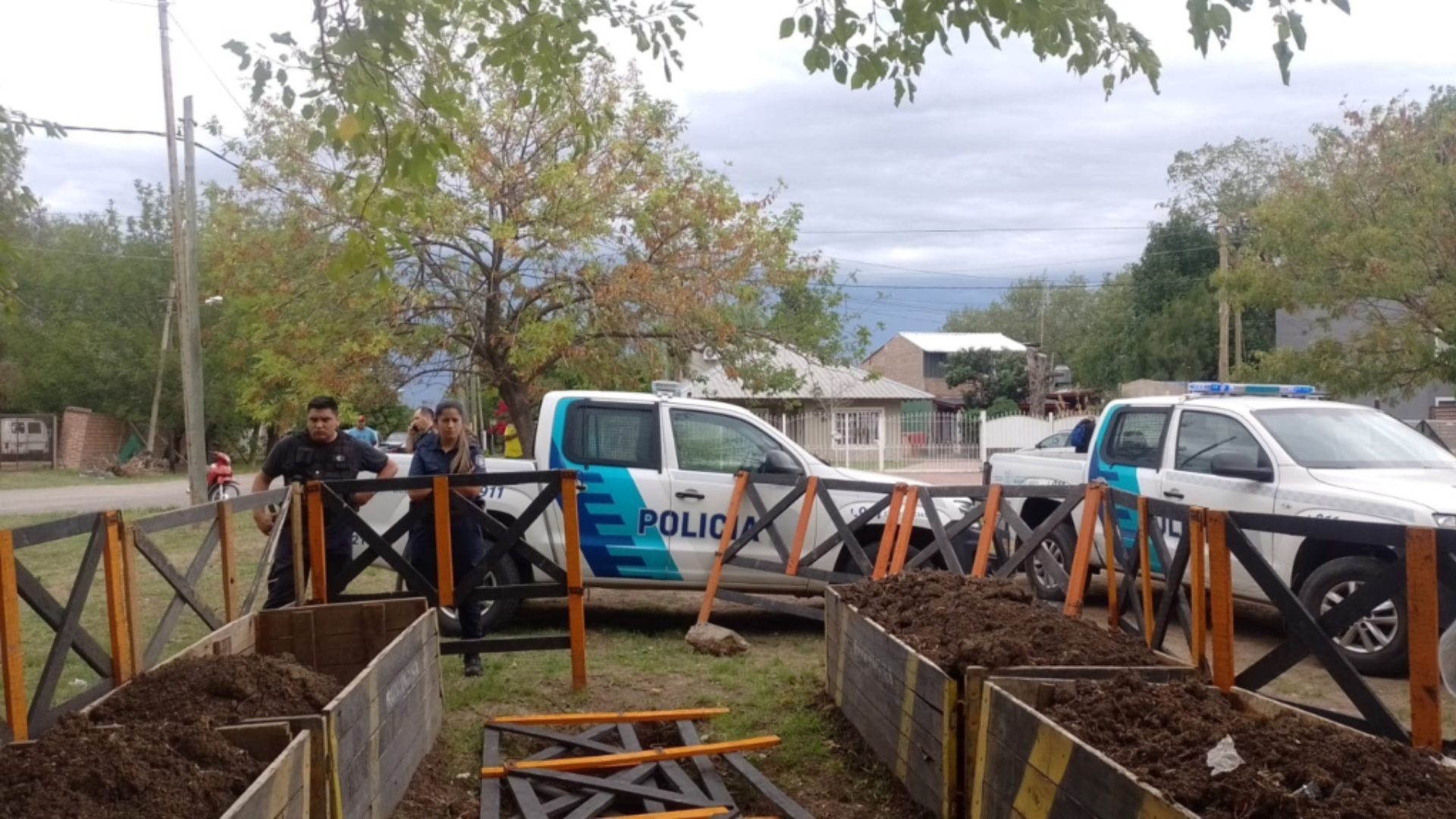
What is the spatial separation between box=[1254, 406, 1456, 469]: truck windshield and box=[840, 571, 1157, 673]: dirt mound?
11.7 feet

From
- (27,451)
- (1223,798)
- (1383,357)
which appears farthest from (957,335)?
(1223,798)

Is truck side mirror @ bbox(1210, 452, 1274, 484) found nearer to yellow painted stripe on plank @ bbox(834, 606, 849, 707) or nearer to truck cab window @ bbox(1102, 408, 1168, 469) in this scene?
truck cab window @ bbox(1102, 408, 1168, 469)

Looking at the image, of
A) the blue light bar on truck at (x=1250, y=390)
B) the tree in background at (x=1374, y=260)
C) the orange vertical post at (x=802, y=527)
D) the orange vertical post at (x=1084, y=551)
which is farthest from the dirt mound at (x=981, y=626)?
the tree in background at (x=1374, y=260)

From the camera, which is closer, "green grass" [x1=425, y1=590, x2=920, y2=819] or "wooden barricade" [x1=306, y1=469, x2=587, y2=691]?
"green grass" [x1=425, y1=590, x2=920, y2=819]

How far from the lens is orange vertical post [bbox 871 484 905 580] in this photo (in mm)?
8352

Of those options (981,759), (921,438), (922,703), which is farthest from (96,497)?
(981,759)

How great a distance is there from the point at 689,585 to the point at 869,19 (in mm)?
4601

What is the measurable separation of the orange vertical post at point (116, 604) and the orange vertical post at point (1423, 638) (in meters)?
5.04

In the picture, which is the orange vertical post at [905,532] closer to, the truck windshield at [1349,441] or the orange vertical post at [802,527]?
the orange vertical post at [802,527]

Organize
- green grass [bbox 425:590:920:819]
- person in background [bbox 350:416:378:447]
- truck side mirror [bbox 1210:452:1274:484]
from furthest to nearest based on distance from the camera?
person in background [bbox 350:416:378:447] → truck side mirror [bbox 1210:452:1274:484] → green grass [bbox 425:590:920:819]

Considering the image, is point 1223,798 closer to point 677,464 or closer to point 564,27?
point 564,27

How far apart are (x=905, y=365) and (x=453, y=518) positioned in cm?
6695

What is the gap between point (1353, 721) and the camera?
4586 mm

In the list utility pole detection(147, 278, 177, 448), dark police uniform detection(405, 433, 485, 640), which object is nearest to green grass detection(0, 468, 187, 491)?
utility pole detection(147, 278, 177, 448)
